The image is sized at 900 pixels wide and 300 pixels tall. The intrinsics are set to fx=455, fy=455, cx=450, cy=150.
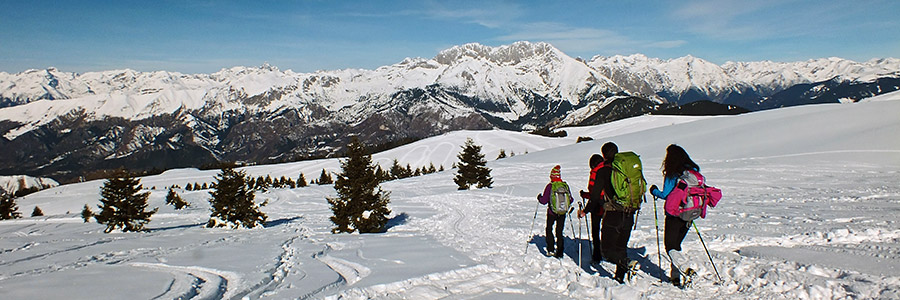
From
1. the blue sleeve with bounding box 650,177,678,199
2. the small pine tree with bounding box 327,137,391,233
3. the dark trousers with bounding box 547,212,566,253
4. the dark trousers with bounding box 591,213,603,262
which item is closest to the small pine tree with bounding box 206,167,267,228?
the small pine tree with bounding box 327,137,391,233

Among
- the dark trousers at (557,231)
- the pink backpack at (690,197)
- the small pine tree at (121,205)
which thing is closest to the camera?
the pink backpack at (690,197)

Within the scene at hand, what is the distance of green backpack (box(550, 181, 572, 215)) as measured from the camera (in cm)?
931

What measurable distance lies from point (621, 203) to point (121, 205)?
24494mm

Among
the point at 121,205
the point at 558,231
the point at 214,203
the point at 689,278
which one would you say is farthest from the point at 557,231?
the point at 121,205

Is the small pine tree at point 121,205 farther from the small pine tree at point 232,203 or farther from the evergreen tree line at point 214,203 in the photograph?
the small pine tree at point 232,203

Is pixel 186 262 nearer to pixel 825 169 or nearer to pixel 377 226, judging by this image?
pixel 377 226

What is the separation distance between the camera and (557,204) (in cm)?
939

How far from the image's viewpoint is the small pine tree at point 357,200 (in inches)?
722

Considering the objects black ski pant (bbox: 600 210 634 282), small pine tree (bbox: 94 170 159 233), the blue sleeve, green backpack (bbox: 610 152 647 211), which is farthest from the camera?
small pine tree (bbox: 94 170 159 233)

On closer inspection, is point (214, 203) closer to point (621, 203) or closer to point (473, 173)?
point (473, 173)

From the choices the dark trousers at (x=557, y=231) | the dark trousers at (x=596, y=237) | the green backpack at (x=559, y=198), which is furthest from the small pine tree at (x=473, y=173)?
the dark trousers at (x=596, y=237)

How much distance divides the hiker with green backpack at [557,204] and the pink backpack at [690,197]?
2.24 metres

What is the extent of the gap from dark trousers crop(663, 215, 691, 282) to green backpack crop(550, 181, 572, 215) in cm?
215

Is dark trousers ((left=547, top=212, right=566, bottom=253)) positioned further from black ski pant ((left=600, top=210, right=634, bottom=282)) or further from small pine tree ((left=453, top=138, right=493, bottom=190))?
small pine tree ((left=453, top=138, right=493, bottom=190))
